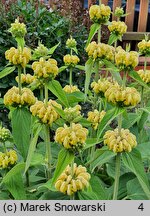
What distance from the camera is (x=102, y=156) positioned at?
1187 mm

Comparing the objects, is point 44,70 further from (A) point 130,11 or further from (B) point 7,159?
(A) point 130,11

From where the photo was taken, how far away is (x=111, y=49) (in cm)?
135

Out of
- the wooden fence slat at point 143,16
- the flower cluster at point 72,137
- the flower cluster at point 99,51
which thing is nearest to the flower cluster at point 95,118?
the flower cluster at point 99,51

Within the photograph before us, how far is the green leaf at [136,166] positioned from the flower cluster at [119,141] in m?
0.02

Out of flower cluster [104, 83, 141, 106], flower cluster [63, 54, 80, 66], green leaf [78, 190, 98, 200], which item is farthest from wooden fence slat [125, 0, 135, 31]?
green leaf [78, 190, 98, 200]

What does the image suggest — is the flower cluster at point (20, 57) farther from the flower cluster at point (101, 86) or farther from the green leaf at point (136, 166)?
the green leaf at point (136, 166)

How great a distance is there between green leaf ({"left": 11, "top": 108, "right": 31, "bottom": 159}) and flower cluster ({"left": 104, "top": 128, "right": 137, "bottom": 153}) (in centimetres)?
21

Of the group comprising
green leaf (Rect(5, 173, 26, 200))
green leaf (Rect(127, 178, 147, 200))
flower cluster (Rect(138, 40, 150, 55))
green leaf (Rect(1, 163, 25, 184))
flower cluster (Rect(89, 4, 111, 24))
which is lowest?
green leaf (Rect(127, 178, 147, 200))

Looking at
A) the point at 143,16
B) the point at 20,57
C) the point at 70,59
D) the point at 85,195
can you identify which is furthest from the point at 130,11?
the point at 85,195

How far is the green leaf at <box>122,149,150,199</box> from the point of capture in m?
1.06

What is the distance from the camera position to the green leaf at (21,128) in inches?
45.2

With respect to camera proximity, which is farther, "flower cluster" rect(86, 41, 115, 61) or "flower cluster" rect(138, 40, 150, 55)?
"flower cluster" rect(138, 40, 150, 55)

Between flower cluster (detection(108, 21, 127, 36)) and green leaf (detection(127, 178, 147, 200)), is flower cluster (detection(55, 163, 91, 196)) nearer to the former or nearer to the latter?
green leaf (detection(127, 178, 147, 200))

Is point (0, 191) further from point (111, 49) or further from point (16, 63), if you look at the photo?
point (111, 49)
